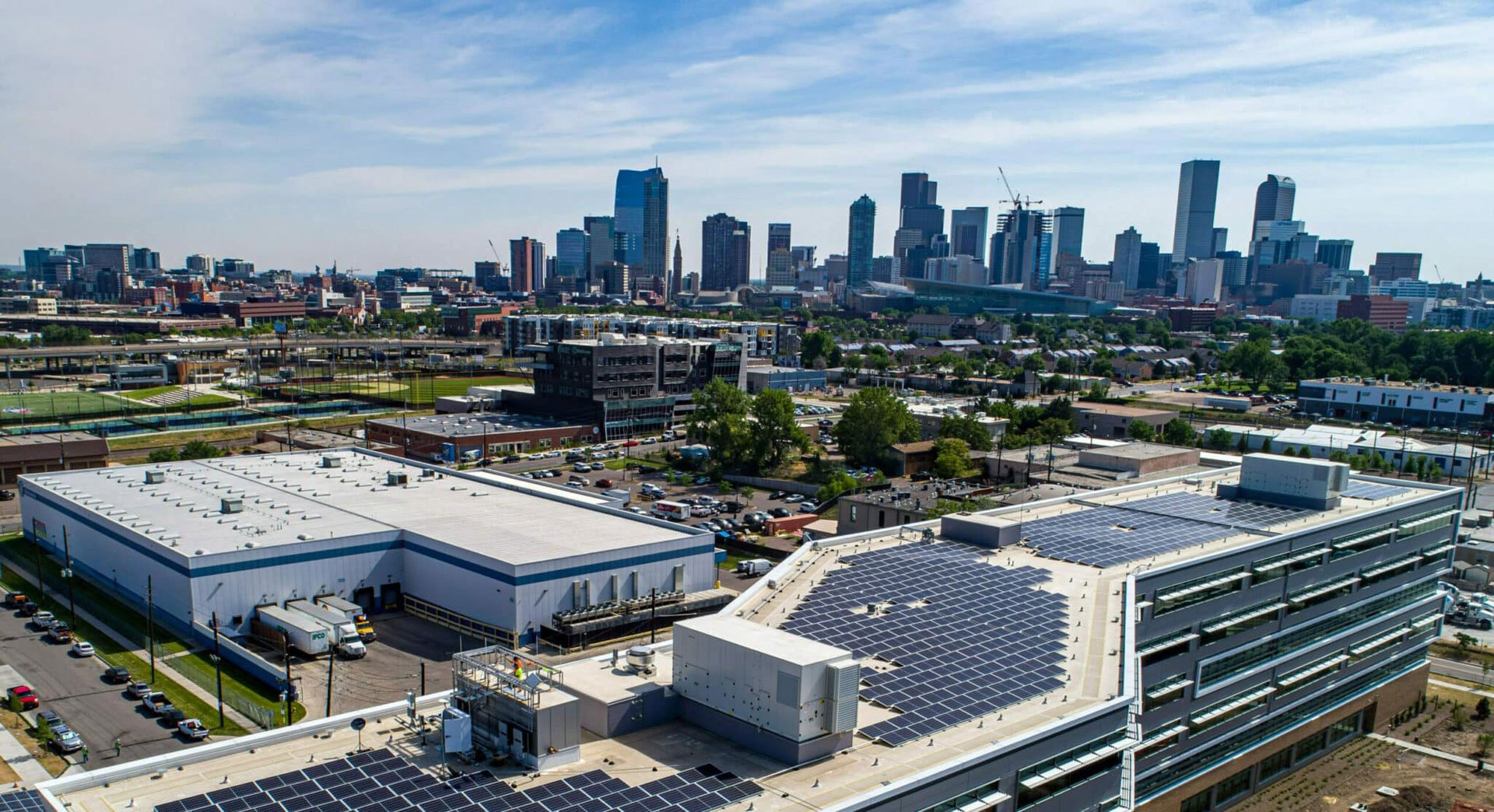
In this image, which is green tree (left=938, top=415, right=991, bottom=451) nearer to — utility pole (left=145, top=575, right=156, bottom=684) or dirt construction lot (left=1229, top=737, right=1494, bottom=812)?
dirt construction lot (left=1229, top=737, right=1494, bottom=812)

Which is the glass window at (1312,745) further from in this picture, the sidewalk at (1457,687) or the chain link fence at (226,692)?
the chain link fence at (226,692)

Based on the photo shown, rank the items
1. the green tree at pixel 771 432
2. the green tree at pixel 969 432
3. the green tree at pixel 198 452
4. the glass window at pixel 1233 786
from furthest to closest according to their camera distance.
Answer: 1. the green tree at pixel 969 432
2. the green tree at pixel 771 432
3. the green tree at pixel 198 452
4. the glass window at pixel 1233 786

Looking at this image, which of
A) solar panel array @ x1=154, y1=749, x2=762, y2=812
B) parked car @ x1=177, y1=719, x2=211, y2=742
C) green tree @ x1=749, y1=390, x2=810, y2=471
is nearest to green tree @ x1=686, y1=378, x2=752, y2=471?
green tree @ x1=749, y1=390, x2=810, y2=471

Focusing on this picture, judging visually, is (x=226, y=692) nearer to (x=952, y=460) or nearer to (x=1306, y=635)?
(x=1306, y=635)

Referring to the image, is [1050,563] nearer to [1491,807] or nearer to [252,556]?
[1491,807]

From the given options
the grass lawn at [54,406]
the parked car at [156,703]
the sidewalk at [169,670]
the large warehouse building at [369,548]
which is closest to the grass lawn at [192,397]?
the grass lawn at [54,406]
